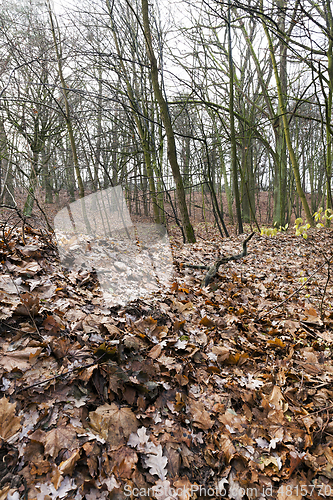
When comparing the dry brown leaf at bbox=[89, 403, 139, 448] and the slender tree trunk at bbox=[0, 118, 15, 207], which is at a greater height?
the slender tree trunk at bbox=[0, 118, 15, 207]

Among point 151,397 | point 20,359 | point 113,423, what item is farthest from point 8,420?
point 151,397

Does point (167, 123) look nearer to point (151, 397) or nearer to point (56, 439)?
point (151, 397)

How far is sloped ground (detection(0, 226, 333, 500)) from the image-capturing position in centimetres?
126

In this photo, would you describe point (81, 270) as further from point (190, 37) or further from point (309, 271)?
point (190, 37)

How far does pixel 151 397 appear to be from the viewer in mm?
1697

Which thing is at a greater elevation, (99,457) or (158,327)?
(158,327)

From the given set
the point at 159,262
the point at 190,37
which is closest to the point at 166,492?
the point at 159,262

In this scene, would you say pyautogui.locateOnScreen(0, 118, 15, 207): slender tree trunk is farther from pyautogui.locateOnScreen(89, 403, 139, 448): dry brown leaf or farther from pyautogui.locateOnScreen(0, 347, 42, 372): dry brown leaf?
pyautogui.locateOnScreen(89, 403, 139, 448): dry brown leaf

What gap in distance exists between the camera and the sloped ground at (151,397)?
4.15ft

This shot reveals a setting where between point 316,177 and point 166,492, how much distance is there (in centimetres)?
2241

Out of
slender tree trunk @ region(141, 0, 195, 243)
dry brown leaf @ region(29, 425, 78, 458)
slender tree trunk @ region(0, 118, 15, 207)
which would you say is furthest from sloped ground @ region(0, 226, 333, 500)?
slender tree trunk @ region(141, 0, 195, 243)

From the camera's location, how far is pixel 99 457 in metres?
1.29

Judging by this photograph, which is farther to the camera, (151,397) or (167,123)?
(167,123)

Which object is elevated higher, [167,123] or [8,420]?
[167,123]
